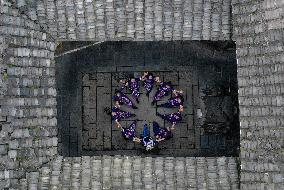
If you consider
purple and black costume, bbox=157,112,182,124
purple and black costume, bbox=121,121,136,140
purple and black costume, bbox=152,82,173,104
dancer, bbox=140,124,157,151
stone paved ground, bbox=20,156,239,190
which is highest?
purple and black costume, bbox=152,82,173,104

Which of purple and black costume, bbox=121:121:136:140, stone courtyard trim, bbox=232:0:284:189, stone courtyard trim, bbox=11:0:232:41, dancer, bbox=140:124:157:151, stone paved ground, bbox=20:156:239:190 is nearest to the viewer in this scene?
stone courtyard trim, bbox=232:0:284:189

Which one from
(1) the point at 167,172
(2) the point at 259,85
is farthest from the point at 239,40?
(1) the point at 167,172

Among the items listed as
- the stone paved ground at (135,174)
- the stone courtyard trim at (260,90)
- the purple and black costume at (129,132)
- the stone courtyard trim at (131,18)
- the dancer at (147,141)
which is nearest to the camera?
the stone courtyard trim at (260,90)

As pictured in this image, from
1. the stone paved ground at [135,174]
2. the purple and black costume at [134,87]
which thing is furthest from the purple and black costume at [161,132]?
the stone paved ground at [135,174]

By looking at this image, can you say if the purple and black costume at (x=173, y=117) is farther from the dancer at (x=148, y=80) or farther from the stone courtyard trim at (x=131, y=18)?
the stone courtyard trim at (x=131, y=18)

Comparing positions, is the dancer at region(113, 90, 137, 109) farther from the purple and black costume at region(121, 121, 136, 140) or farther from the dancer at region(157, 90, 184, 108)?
the dancer at region(157, 90, 184, 108)

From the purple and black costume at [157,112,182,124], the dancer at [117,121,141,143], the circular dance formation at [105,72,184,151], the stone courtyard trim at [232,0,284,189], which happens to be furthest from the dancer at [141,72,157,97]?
the stone courtyard trim at [232,0,284,189]

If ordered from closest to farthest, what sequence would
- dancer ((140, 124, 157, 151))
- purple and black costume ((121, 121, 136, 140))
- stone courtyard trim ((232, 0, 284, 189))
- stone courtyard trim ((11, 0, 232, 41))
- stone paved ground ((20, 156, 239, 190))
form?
stone courtyard trim ((232, 0, 284, 189)) < stone paved ground ((20, 156, 239, 190)) < stone courtyard trim ((11, 0, 232, 41)) < dancer ((140, 124, 157, 151)) < purple and black costume ((121, 121, 136, 140))

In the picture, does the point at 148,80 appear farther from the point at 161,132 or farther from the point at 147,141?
the point at 147,141
